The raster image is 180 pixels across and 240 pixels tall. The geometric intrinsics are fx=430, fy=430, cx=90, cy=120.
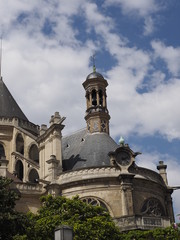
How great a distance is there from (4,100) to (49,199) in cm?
2380

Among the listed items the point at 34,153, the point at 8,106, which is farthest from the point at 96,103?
the point at 8,106

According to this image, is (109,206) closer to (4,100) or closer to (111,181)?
(111,181)

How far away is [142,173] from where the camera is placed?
3441 cm

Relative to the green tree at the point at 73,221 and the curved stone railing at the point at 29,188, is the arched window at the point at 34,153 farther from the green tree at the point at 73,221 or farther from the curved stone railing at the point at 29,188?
the green tree at the point at 73,221

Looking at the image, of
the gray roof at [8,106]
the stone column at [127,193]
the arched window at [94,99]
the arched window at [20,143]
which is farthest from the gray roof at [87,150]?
the gray roof at [8,106]

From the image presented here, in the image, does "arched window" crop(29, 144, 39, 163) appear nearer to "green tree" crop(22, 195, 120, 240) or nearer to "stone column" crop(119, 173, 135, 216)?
"stone column" crop(119, 173, 135, 216)

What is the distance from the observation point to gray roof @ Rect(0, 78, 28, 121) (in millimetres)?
46062

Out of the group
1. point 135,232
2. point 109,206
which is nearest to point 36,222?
point 135,232

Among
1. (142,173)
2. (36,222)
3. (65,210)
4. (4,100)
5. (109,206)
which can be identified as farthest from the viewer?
(4,100)

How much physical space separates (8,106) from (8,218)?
27591 millimetres

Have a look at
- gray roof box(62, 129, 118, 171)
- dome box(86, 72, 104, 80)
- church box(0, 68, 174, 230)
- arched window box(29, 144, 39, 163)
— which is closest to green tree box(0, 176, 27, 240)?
church box(0, 68, 174, 230)

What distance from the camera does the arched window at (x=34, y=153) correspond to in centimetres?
4306

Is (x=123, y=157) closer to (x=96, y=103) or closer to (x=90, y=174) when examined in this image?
(x=90, y=174)

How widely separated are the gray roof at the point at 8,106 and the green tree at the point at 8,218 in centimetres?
2364
